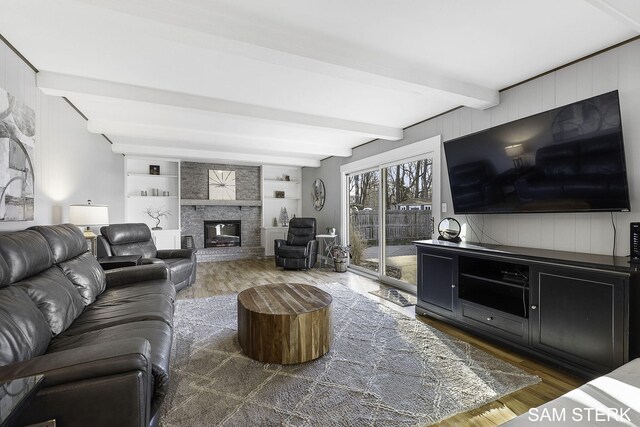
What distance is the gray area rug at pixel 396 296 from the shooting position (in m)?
3.70

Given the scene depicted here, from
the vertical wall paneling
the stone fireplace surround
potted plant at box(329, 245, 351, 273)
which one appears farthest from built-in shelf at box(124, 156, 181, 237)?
potted plant at box(329, 245, 351, 273)

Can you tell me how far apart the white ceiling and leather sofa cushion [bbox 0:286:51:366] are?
63.0 inches

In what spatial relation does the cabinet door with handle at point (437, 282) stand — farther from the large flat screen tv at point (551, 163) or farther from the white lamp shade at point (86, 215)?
the white lamp shade at point (86, 215)

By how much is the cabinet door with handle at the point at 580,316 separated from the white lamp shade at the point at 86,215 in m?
4.38

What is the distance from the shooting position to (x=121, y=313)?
76.2 inches

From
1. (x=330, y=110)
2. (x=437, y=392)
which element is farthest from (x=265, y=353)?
(x=330, y=110)

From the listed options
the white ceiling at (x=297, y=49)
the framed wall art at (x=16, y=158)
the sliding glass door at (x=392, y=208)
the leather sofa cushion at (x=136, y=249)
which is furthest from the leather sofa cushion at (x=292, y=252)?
the framed wall art at (x=16, y=158)

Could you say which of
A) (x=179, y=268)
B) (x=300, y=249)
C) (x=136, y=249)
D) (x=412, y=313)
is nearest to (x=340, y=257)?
(x=300, y=249)

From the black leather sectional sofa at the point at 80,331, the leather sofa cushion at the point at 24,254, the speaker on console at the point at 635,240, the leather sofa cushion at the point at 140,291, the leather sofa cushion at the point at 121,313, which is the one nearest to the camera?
the black leather sectional sofa at the point at 80,331

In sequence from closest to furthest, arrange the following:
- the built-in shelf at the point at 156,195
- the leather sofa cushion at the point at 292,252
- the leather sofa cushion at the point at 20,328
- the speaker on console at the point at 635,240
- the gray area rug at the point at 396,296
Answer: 1. the leather sofa cushion at the point at 20,328
2. the speaker on console at the point at 635,240
3. the gray area rug at the point at 396,296
4. the leather sofa cushion at the point at 292,252
5. the built-in shelf at the point at 156,195

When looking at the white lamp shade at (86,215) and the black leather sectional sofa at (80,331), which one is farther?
the white lamp shade at (86,215)

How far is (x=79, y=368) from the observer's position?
3.43ft

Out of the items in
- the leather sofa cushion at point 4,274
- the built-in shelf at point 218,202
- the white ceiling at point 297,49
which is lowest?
the leather sofa cushion at point 4,274

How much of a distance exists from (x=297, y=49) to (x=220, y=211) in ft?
18.7
